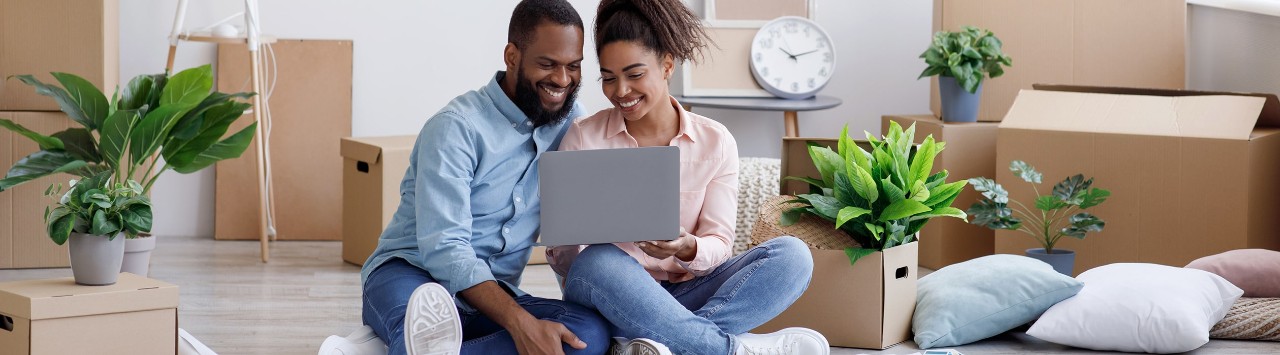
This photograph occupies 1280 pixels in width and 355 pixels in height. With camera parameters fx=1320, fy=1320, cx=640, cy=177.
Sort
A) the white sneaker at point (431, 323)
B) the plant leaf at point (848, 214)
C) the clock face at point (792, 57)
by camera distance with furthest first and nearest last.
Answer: the clock face at point (792, 57) < the plant leaf at point (848, 214) < the white sneaker at point (431, 323)

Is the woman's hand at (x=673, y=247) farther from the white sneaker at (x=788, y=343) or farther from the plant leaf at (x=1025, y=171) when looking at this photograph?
the plant leaf at (x=1025, y=171)

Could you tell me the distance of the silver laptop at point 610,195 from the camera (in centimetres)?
190

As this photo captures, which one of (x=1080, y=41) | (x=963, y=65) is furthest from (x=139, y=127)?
(x=1080, y=41)

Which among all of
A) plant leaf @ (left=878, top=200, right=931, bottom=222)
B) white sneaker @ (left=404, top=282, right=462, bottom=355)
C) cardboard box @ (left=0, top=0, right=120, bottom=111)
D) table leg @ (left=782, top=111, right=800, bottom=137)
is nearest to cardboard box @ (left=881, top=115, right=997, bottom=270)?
table leg @ (left=782, top=111, right=800, bottom=137)

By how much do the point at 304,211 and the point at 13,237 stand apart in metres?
0.88

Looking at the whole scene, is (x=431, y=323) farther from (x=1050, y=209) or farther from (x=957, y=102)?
(x=957, y=102)

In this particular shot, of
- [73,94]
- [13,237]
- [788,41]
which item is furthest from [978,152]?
[13,237]

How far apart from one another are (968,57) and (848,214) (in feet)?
4.18

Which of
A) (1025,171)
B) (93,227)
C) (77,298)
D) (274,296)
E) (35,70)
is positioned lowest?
(274,296)

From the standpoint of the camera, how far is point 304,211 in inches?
155

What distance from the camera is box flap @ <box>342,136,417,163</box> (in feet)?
10.9

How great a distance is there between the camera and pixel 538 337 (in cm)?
187

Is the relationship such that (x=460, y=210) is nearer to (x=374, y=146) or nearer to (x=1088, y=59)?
(x=374, y=146)

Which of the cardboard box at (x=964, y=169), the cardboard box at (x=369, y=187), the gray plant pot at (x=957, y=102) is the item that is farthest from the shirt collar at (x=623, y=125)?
the gray plant pot at (x=957, y=102)
